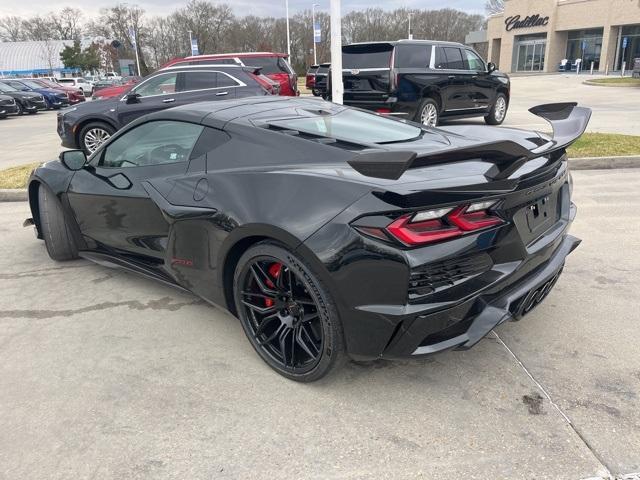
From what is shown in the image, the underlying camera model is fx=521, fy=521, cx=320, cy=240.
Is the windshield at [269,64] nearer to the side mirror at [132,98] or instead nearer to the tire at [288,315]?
the side mirror at [132,98]

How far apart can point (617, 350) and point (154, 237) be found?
116 inches

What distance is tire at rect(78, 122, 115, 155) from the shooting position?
10047mm

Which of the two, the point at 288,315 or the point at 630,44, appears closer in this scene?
the point at 288,315

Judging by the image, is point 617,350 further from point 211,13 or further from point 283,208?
point 211,13

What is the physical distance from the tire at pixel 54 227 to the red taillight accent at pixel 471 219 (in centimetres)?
335

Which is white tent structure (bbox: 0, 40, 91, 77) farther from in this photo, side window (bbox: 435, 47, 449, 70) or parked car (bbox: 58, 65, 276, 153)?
side window (bbox: 435, 47, 449, 70)

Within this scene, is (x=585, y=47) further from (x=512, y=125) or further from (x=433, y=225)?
(x=433, y=225)

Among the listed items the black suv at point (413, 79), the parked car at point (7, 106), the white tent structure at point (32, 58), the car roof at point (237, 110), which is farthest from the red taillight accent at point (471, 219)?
the white tent structure at point (32, 58)

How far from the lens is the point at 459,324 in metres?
2.37

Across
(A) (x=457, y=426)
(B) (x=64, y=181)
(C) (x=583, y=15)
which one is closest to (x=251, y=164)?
(A) (x=457, y=426)

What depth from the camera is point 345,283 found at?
2.37m

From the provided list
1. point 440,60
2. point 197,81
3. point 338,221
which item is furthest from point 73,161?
point 440,60

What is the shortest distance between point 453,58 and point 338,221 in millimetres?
10717

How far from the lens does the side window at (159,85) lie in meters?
10.5
